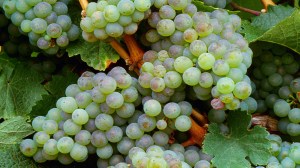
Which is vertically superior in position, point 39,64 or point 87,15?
point 87,15

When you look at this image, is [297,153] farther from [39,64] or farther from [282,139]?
[39,64]

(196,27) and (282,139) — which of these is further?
(282,139)

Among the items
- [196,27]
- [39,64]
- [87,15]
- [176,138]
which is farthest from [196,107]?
[39,64]

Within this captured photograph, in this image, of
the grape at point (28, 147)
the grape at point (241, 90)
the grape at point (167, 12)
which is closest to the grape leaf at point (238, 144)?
the grape at point (241, 90)

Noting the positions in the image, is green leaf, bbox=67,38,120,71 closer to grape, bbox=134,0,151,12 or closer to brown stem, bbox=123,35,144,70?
brown stem, bbox=123,35,144,70

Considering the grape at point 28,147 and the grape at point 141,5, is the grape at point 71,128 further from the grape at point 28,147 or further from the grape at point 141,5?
the grape at point 141,5

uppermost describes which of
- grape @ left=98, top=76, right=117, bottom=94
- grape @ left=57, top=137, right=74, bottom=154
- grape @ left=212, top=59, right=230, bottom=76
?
grape @ left=212, top=59, right=230, bottom=76

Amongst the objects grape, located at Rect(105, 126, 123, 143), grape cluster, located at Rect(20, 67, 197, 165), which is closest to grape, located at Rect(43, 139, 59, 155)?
grape cluster, located at Rect(20, 67, 197, 165)
